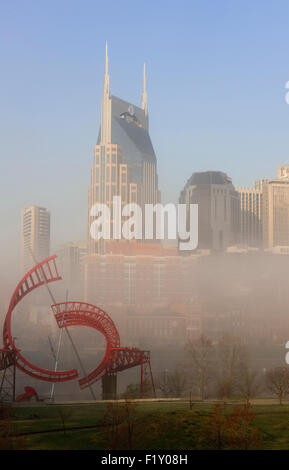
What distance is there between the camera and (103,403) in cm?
6181

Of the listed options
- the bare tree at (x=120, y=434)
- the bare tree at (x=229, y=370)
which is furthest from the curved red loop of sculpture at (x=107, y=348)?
the bare tree at (x=120, y=434)

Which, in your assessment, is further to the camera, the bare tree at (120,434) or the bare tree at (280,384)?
the bare tree at (280,384)

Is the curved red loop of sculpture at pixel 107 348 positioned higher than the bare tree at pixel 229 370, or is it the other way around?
the curved red loop of sculpture at pixel 107 348

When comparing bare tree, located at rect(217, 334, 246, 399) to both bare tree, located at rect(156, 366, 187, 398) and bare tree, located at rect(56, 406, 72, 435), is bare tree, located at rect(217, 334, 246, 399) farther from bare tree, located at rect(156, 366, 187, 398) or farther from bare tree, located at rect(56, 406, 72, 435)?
bare tree, located at rect(56, 406, 72, 435)

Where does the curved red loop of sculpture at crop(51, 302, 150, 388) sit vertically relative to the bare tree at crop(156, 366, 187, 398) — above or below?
above

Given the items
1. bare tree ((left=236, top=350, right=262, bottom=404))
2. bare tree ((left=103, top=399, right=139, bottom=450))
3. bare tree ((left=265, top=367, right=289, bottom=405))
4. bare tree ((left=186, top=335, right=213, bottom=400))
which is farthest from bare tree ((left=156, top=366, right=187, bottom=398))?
bare tree ((left=103, top=399, right=139, bottom=450))

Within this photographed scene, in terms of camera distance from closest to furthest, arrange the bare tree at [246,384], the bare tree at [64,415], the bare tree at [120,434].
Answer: the bare tree at [120,434]
the bare tree at [64,415]
the bare tree at [246,384]

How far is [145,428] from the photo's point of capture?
4319cm

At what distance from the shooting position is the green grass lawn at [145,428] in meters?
42.6

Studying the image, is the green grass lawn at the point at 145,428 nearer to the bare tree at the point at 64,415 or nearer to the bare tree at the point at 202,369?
the bare tree at the point at 64,415

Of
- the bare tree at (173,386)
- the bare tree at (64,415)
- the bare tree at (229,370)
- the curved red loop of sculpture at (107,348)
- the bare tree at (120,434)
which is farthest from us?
the bare tree at (173,386)

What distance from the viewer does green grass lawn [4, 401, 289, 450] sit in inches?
1676
